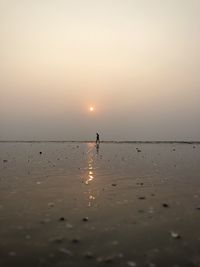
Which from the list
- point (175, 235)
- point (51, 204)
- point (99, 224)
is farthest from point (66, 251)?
point (51, 204)

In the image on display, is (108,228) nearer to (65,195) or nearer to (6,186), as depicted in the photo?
(65,195)

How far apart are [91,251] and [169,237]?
10.6 ft

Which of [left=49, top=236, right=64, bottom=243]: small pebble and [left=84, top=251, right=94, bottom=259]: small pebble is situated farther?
[left=49, top=236, right=64, bottom=243]: small pebble

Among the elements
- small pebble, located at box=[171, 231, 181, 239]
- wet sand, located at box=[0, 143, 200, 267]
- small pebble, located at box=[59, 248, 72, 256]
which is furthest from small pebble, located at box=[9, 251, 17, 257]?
small pebble, located at box=[171, 231, 181, 239]

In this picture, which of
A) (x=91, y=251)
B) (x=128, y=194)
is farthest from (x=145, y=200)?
(x=91, y=251)

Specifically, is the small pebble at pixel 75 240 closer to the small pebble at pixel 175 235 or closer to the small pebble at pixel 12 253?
the small pebble at pixel 12 253

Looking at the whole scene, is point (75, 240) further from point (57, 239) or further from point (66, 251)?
point (66, 251)

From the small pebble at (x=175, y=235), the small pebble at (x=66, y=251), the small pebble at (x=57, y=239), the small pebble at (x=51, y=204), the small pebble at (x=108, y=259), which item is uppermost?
the small pebble at (x=51, y=204)

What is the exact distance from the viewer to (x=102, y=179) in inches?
1169

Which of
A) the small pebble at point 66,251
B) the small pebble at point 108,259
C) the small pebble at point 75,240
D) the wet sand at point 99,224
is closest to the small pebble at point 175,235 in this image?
the wet sand at point 99,224

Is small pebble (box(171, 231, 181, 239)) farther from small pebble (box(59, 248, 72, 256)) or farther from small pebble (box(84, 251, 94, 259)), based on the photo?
small pebble (box(59, 248, 72, 256))

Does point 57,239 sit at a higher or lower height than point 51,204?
lower

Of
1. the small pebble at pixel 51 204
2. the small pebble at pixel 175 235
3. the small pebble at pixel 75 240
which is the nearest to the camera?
the small pebble at pixel 75 240

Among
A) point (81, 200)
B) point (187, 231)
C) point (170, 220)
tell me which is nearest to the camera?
point (187, 231)
